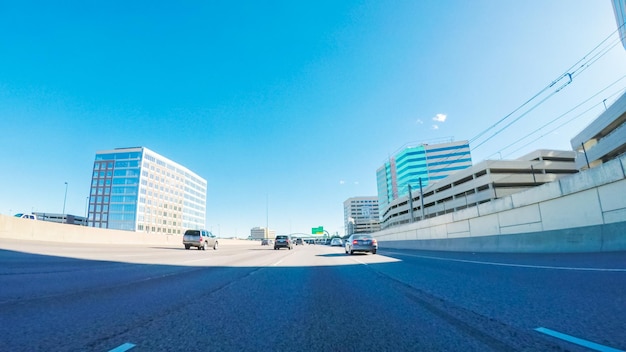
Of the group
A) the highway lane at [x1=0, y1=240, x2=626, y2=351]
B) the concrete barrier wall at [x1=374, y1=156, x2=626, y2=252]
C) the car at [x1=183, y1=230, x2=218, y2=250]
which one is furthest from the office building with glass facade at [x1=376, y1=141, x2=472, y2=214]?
the highway lane at [x1=0, y1=240, x2=626, y2=351]

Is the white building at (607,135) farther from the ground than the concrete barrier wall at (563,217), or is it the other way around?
the white building at (607,135)

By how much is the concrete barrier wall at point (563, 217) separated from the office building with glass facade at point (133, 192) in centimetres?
12760

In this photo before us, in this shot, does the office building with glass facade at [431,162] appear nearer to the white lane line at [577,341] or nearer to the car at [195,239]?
the car at [195,239]

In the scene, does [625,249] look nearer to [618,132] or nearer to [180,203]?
[618,132]

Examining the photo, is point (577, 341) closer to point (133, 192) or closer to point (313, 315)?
point (313, 315)

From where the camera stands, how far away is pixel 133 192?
124m

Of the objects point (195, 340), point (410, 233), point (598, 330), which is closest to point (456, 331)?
point (598, 330)

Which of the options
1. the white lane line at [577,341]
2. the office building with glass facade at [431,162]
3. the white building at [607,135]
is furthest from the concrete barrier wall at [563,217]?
the office building with glass facade at [431,162]

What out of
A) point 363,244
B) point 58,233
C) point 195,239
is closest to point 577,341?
point 363,244

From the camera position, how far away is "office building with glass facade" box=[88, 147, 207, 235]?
124 m

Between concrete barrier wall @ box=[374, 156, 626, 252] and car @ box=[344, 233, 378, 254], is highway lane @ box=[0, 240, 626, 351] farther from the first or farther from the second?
car @ box=[344, 233, 378, 254]

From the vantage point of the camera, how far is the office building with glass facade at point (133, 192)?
408 feet

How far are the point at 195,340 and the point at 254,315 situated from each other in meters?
1.15

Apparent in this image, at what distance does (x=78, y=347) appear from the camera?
266 cm
